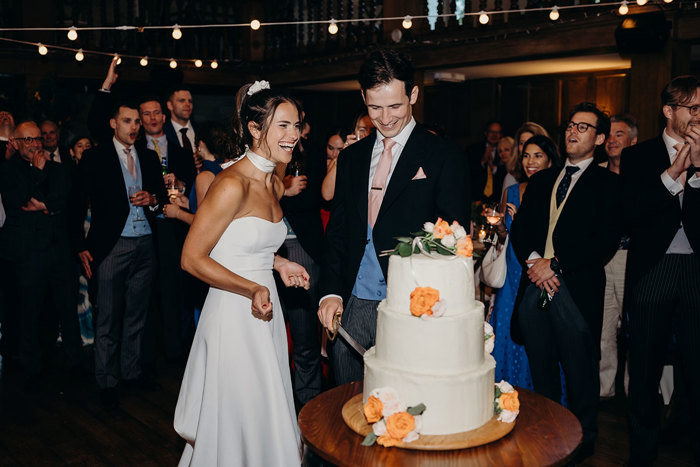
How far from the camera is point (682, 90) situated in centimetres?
290

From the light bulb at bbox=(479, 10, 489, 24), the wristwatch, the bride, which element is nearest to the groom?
the bride

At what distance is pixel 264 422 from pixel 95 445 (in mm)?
1576

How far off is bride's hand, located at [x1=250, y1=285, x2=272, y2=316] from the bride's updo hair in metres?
0.62

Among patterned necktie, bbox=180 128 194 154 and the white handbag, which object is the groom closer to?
the white handbag

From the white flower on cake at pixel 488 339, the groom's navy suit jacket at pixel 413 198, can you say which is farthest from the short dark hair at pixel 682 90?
the white flower on cake at pixel 488 339

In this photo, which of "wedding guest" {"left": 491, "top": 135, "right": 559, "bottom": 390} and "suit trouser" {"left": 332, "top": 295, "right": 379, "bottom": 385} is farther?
"wedding guest" {"left": 491, "top": 135, "right": 559, "bottom": 390}

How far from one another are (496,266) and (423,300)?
80.8 inches

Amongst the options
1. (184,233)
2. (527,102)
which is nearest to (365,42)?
(527,102)

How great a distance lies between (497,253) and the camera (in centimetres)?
371

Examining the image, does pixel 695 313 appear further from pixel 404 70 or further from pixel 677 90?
pixel 404 70

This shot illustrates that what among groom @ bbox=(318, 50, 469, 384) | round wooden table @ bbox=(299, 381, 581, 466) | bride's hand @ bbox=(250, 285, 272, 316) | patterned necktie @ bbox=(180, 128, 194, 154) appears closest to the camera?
round wooden table @ bbox=(299, 381, 581, 466)

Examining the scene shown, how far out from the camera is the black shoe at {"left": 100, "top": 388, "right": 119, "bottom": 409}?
13.3 feet

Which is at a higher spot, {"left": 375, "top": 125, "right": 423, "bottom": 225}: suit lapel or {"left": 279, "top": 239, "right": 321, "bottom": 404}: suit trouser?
{"left": 375, "top": 125, "right": 423, "bottom": 225}: suit lapel

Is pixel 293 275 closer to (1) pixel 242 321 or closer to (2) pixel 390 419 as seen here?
(1) pixel 242 321
